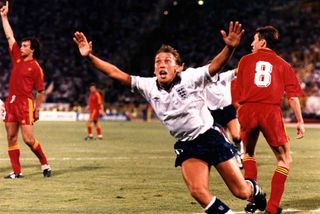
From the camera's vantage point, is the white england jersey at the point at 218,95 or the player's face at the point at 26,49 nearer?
the player's face at the point at 26,49

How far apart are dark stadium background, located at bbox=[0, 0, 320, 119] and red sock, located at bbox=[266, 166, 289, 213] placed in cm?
4217

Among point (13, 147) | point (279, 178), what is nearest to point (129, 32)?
point (13, 147)

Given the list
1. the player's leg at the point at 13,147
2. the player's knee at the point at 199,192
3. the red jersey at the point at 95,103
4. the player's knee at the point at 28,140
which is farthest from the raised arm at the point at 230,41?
the red jersey at the point at 95,103

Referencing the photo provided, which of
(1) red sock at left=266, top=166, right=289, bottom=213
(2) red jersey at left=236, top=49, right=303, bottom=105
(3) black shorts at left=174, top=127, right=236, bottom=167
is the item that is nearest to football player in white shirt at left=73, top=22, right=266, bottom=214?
(3) black shorts at left=174, top=127, right=236, bottom=167

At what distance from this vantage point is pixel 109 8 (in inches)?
2167

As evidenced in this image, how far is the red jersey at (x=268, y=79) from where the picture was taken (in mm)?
8047

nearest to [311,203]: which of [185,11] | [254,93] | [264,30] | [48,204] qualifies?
[254,93]

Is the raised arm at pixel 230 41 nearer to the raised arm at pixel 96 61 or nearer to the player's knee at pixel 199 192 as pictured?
the raised arm at pixel 96 61

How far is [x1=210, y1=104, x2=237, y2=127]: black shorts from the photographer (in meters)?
13.9

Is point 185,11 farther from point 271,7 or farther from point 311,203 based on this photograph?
point 311,203

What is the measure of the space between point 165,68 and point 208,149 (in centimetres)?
87

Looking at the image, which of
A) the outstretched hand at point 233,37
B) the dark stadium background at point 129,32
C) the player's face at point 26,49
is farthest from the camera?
the dark stadium background at point 129,32

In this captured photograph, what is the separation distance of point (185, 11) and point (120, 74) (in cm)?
5347

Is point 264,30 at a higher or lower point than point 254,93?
higher
